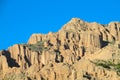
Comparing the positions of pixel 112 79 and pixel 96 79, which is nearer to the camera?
pixel 112 79

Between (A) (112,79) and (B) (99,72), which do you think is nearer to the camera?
(A) (112,79)

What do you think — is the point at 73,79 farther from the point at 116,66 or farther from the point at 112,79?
the point at 116,66

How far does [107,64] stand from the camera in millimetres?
105062

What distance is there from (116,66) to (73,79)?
100 meters

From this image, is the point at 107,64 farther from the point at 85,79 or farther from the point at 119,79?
the point at 85,79

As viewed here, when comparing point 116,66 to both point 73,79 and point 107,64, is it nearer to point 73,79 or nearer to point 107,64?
point 107,64

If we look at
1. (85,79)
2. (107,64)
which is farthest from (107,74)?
(107,64)

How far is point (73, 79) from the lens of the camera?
199m

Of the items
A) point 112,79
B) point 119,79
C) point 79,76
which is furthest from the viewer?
point 79,76

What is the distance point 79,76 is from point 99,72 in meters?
6.24

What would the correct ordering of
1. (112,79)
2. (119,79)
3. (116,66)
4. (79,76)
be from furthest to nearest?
(79,76) → (112,79) → (119,79) → (116,66)

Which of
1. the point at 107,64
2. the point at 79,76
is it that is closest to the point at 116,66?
the point at 107,64

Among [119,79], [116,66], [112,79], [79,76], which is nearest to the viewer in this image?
[116,66]

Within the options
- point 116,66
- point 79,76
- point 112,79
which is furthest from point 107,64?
point 79,76
